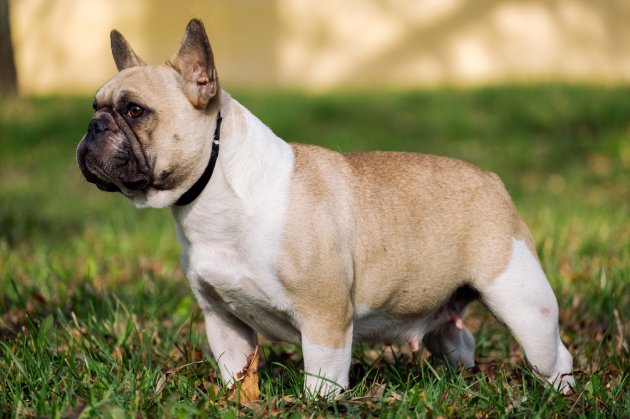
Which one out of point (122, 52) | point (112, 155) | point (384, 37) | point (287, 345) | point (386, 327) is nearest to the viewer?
point (112, 155)

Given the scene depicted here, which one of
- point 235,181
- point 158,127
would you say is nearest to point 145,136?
point 158,127

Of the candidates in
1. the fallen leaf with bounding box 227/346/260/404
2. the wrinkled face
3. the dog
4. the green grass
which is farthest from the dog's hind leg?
the wrinkled face

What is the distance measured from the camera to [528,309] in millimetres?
3750

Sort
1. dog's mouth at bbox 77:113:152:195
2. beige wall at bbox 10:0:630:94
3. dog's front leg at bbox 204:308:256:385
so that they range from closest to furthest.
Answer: dog's mouth at bbox 77:113:152:195, dog's front leg at bbox 204:308:256:385, beige wall at bbox 10:0:630:94

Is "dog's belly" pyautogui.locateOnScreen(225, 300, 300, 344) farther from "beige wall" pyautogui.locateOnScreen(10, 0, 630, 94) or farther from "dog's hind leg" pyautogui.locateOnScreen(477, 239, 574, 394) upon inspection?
"beige wall" pyautogui.locateOnScreen(10, 0, 630, 94)

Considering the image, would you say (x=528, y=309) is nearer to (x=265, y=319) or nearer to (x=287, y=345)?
(x=265, y=319)

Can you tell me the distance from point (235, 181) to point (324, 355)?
74 centimetres

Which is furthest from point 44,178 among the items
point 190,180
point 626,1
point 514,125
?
point 626,1

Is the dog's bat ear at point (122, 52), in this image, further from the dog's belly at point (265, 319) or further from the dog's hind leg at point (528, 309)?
the dog's hind leg at point (528, 309)

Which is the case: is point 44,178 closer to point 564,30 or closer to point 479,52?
point 479,52

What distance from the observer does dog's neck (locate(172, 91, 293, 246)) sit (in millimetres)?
3350

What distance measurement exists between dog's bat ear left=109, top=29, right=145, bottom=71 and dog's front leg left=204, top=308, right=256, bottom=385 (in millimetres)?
1085

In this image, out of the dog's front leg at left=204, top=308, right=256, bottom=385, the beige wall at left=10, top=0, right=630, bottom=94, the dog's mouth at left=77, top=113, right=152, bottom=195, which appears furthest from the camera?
the beige wall at left=10, top=0, right=630, bottom=94

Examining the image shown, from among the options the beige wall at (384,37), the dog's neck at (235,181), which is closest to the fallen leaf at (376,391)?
the dog's neck at (235,181)
